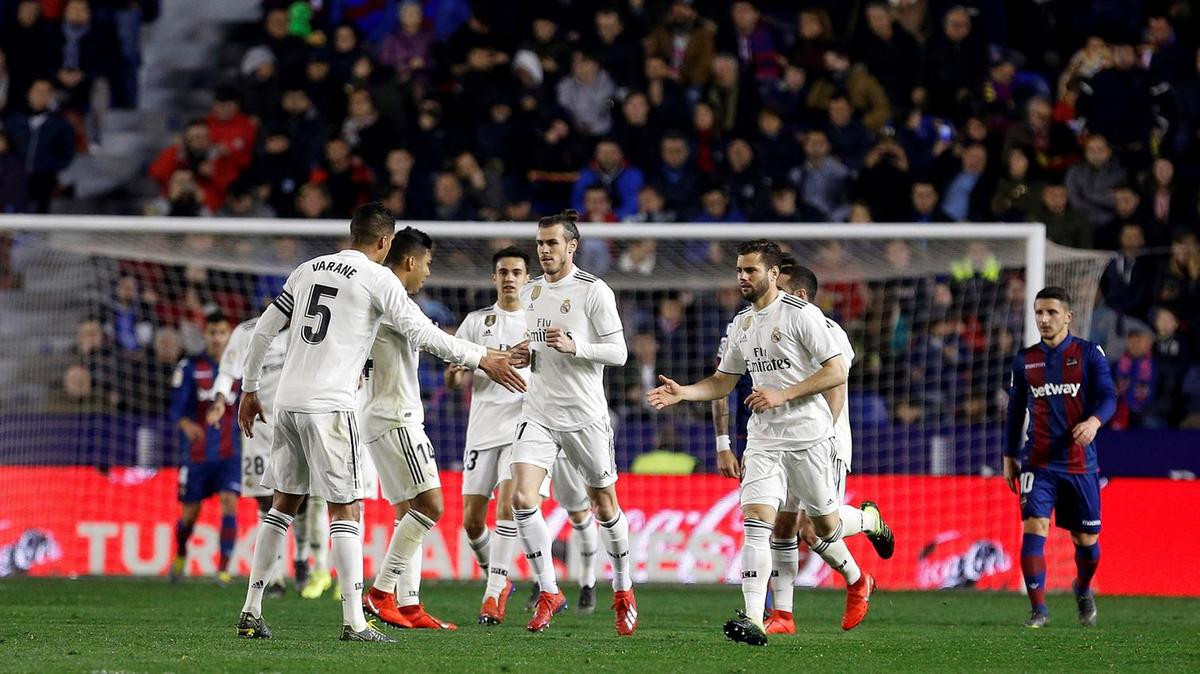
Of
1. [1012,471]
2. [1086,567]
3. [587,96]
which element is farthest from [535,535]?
[587,96]

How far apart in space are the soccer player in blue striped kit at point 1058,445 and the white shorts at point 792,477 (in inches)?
93.0

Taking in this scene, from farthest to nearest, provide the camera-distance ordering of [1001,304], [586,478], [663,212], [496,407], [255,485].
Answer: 1. [663,212]
2. [1001,304]
3. [255,485]
4. [496,407]
5. [586,478]

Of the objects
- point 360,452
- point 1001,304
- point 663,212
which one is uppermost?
point 663,212

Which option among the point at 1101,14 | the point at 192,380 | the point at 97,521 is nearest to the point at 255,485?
the point at 192,380

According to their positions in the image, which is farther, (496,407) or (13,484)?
(13,484)

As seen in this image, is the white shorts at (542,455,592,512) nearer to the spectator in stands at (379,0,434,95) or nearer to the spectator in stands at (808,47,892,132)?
the spectator in stands at (808,47,892,132)

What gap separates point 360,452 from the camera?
8969 mm

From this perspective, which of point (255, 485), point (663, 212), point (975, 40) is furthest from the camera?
point (975, 40)

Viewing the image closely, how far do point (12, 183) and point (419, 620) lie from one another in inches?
442

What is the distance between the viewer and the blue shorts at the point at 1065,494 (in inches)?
457

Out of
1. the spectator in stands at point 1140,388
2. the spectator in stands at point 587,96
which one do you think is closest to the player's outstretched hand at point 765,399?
the spectator in stands at point 1140,388

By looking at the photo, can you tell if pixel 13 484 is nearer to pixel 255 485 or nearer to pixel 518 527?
pixel 255 485

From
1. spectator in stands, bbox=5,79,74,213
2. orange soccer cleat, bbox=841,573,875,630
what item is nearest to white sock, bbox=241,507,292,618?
orange soccer cleat, bbox=841,573,875,630

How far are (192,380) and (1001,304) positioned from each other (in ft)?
24.6
